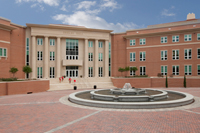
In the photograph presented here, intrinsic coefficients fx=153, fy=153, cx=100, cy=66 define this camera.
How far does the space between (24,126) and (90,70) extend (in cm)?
3561

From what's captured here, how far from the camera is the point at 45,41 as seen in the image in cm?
3912

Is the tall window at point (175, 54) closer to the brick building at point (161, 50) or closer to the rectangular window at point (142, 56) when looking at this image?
the brick building at point (161, 50)

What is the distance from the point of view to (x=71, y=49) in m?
42.8

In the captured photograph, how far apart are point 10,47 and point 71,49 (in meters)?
14.8

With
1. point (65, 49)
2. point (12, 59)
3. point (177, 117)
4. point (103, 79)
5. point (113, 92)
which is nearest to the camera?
point (177, 117)

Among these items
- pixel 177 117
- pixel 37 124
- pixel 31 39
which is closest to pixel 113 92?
pixel 177 117

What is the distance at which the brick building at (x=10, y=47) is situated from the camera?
105 ft

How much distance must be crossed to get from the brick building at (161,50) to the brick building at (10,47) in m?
24.3

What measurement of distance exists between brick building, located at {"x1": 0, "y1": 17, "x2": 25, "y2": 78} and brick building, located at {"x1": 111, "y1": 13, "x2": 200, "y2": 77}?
24.3 metres

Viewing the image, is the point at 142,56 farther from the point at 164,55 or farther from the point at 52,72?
the point at 52,72

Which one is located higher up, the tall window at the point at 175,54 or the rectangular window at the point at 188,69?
the tall window at the point at 175,54

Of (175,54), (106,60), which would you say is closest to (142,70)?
(175,54)

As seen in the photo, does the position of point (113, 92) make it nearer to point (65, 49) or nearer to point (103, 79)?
point (103, 79)

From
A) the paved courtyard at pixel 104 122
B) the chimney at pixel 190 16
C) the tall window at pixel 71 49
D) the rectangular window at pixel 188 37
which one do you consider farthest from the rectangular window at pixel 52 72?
the chimney at pixel 190 16
